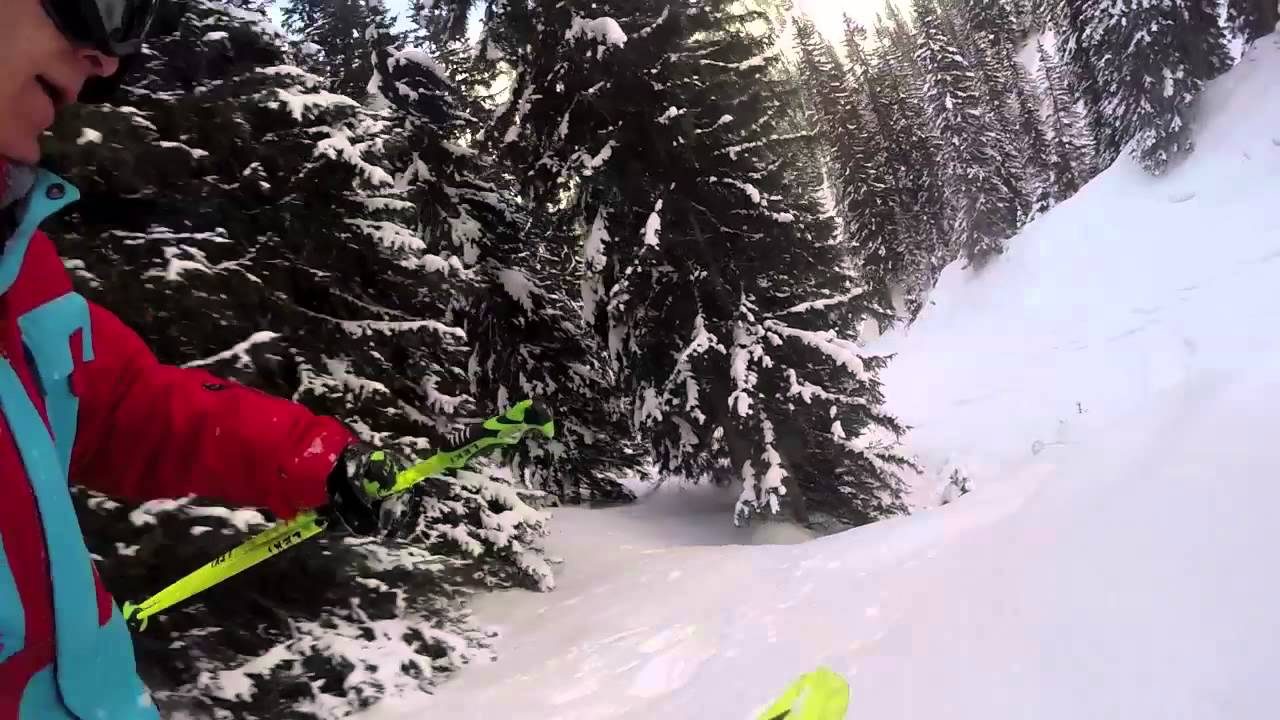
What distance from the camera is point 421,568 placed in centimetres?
576

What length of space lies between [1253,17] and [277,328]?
101 ft

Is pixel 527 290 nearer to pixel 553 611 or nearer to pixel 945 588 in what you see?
pixel 553 611

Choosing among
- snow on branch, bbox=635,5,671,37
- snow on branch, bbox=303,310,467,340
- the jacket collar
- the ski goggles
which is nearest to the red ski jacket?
the jacket collar

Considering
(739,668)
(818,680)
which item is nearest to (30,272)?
(818,680)

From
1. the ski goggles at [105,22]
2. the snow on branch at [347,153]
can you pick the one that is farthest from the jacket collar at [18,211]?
the snow on branch at [347,153]

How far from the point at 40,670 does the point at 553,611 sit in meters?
5.47

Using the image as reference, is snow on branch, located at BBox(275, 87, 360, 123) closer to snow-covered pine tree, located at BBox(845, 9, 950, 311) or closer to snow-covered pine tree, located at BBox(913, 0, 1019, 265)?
snow-covered pine tree, located at BBox(913, 0, 1019, 265)

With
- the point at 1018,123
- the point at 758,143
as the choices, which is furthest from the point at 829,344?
the point at 1018,123

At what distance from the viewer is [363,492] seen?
186 centimetres

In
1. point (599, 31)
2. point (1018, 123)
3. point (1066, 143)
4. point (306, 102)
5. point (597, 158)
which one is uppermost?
point (1018, 123)

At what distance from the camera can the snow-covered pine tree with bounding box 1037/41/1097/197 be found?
4350cm

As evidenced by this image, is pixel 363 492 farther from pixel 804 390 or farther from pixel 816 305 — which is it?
pixel 816 305

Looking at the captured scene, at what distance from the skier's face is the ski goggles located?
0.06 ft

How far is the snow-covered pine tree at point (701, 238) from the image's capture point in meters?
10.4
